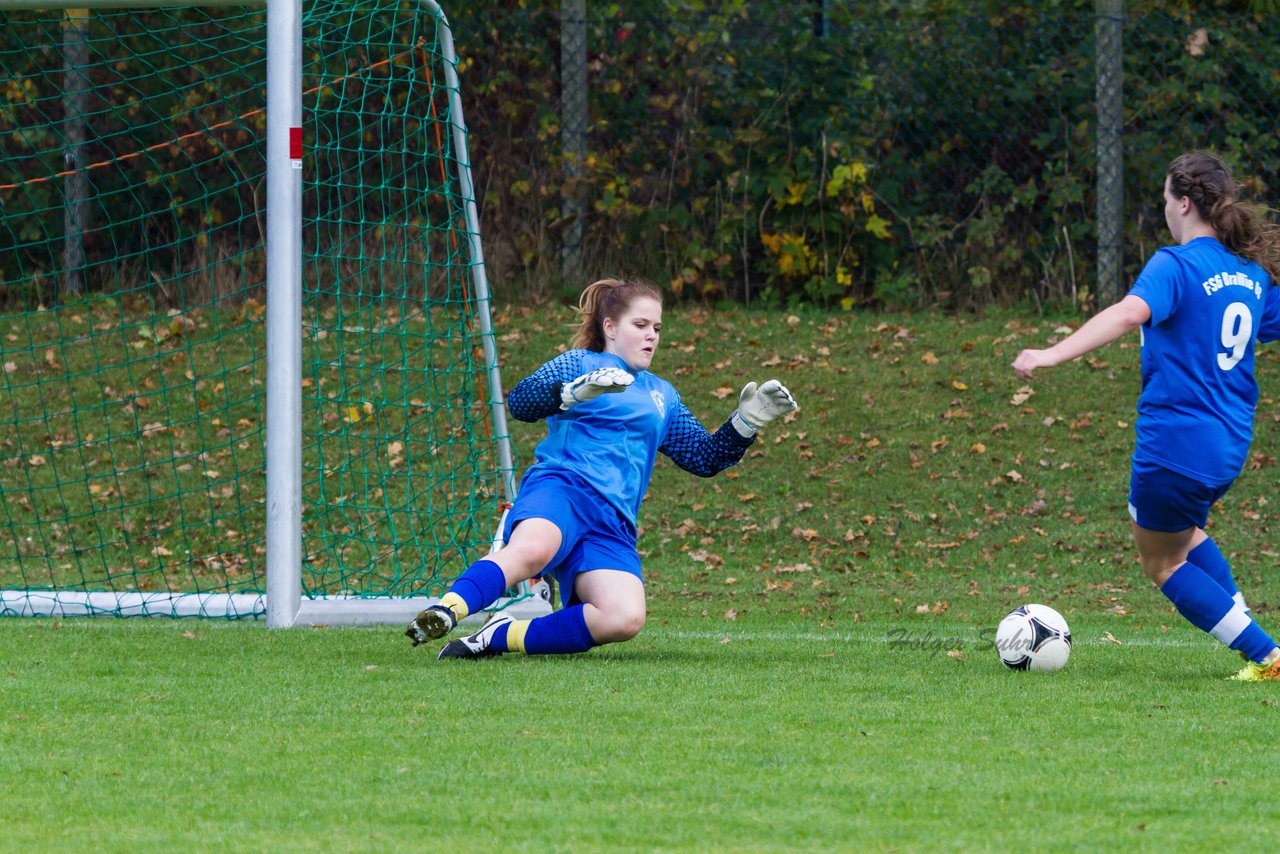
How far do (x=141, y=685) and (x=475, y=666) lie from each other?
3.35 feet

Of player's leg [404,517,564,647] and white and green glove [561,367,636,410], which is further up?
white and green glove [561,367,636,410]

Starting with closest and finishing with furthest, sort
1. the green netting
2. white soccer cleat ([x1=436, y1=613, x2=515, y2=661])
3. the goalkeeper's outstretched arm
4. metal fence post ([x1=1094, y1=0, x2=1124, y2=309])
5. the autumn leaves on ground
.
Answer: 1. white soccer cleat ([x1=436, y1=613, x2=515, y2=661])
2. the goalkeeper's outstretched arm
3. the autumn leaves on ground
4. the green netting
5. metal fence post ([x1=1094, y1=0, x2=1124, y2=309])

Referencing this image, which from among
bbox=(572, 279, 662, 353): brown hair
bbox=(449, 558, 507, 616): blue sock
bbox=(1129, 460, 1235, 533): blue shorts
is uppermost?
bbox=(572, 279, 662, 353): brown hair

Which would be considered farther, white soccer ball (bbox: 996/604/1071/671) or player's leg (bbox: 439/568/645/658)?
player's leg (bbox: 439/568/645/658)

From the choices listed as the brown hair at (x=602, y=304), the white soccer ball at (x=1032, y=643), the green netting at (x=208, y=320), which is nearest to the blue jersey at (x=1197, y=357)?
the white soccer ball at (x=1032, y=643)

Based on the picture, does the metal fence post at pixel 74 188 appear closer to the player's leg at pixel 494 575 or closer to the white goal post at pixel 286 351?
the white goal post at pixel 286 351

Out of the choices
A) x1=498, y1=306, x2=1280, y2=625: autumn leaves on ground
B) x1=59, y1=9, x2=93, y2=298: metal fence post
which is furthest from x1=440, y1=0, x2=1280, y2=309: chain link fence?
x1=59, y1=9, x2=93, y2=298: metal fence post

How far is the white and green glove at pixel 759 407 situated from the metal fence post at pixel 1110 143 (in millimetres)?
7628

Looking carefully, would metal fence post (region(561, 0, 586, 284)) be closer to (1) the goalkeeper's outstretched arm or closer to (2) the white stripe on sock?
(1) the goalkeeper's outstretched arm

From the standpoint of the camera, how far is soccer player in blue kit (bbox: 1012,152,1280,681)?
4758mm

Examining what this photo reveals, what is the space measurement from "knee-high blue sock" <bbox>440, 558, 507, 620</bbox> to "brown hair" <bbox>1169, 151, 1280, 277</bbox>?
2.39 metres

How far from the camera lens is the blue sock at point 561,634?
528 centimetres

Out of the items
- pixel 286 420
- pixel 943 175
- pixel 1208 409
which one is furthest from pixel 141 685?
pixel 943 175

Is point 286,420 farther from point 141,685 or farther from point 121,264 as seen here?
point 121,264
